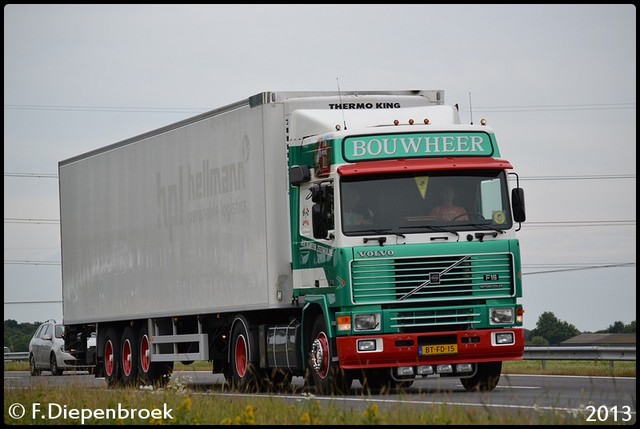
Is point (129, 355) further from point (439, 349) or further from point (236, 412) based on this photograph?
point (236, 412)

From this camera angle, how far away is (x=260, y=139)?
882 inches

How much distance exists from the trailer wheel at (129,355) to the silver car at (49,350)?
9.13 meters

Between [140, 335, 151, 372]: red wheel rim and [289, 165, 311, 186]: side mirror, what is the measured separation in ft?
22.5

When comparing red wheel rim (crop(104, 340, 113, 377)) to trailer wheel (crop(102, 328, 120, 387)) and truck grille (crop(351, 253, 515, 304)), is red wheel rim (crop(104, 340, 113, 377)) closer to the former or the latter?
trailer wheel (crop(102, 328, 120, 387))

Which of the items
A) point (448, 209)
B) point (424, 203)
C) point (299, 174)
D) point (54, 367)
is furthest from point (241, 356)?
point (54, 367)

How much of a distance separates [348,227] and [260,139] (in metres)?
2.73

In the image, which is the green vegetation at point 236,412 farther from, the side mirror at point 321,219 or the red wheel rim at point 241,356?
the red wheel rim at point 241,356

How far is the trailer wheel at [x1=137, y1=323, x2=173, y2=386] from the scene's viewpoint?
2684 centimetres

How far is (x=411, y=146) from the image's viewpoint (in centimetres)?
2075

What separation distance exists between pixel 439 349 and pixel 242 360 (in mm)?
4378

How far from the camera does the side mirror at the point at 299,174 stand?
2134 cm

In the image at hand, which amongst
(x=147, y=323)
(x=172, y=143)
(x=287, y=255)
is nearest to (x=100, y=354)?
(x=147, y=323)

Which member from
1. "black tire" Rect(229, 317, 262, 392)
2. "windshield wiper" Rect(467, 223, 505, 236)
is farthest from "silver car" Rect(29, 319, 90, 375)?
"windshield wiper" Rect(467, 223, 505, 236)

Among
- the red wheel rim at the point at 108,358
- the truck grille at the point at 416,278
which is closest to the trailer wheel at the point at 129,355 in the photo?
the red wheel rim at the point at 108,358
